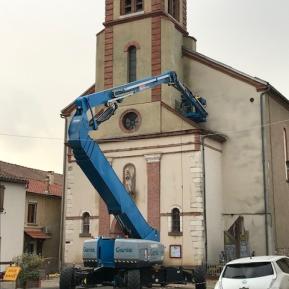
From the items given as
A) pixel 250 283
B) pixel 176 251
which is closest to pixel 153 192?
pixel 176 251

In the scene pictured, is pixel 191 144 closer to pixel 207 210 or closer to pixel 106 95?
pixel 207 210

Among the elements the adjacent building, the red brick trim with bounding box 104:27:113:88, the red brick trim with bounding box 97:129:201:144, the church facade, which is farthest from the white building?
the red brick trim with bounding box 104:27:113:88

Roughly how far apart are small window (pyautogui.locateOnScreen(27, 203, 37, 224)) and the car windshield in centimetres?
2864

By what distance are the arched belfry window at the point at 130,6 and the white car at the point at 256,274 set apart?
79.2ft

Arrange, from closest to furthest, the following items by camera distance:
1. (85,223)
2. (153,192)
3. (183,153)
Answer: (183,153), (153,192), (85,223)

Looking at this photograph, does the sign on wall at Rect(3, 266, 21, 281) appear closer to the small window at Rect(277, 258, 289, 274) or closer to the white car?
the white car

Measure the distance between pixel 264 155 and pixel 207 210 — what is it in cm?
470

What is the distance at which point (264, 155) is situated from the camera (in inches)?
1270

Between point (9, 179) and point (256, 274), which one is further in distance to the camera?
point (9, 179)

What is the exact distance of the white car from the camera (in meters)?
14.1

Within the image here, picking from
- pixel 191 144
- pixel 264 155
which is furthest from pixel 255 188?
pixel 191 144

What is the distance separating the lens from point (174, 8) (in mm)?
37438

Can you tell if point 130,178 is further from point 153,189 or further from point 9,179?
point 9,179

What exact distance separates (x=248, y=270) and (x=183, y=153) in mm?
17290
